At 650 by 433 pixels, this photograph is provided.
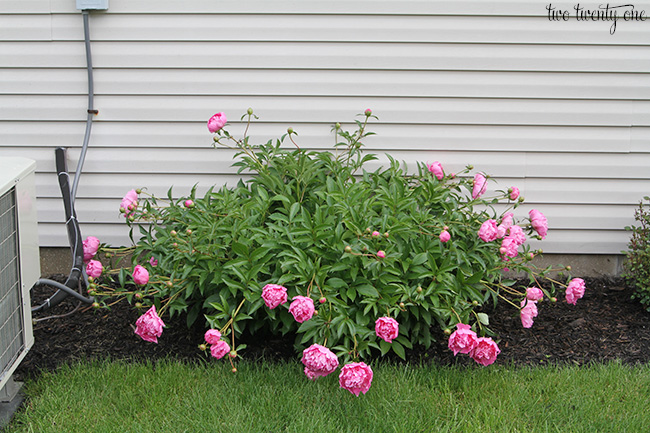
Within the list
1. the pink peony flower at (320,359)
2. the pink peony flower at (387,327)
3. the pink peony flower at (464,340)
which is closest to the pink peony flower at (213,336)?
the pink peony flower at (320,359)

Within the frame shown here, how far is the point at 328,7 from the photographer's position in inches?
122

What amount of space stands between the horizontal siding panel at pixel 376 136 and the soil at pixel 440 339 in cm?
86

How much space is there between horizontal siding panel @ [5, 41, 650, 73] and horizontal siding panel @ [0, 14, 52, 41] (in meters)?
0.04

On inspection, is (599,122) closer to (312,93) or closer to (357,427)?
(312,93)

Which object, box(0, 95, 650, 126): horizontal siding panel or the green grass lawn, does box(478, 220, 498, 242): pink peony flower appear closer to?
the green grass lawn

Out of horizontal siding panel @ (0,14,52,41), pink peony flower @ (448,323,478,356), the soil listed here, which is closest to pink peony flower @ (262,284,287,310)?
the soil

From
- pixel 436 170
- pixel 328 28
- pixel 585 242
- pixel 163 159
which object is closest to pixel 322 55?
pixel 328 28

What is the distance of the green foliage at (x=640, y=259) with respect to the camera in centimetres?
308

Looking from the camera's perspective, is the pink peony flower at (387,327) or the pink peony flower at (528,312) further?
the pink peony flower at (528,312)

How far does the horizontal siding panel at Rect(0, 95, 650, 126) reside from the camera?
3.21 metres

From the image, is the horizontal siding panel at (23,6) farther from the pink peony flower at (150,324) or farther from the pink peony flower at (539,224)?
the pink peony flower at (539,224)

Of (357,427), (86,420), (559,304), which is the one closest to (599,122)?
(559,304)

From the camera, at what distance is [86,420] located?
7.13ft

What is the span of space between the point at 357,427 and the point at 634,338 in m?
1.62
